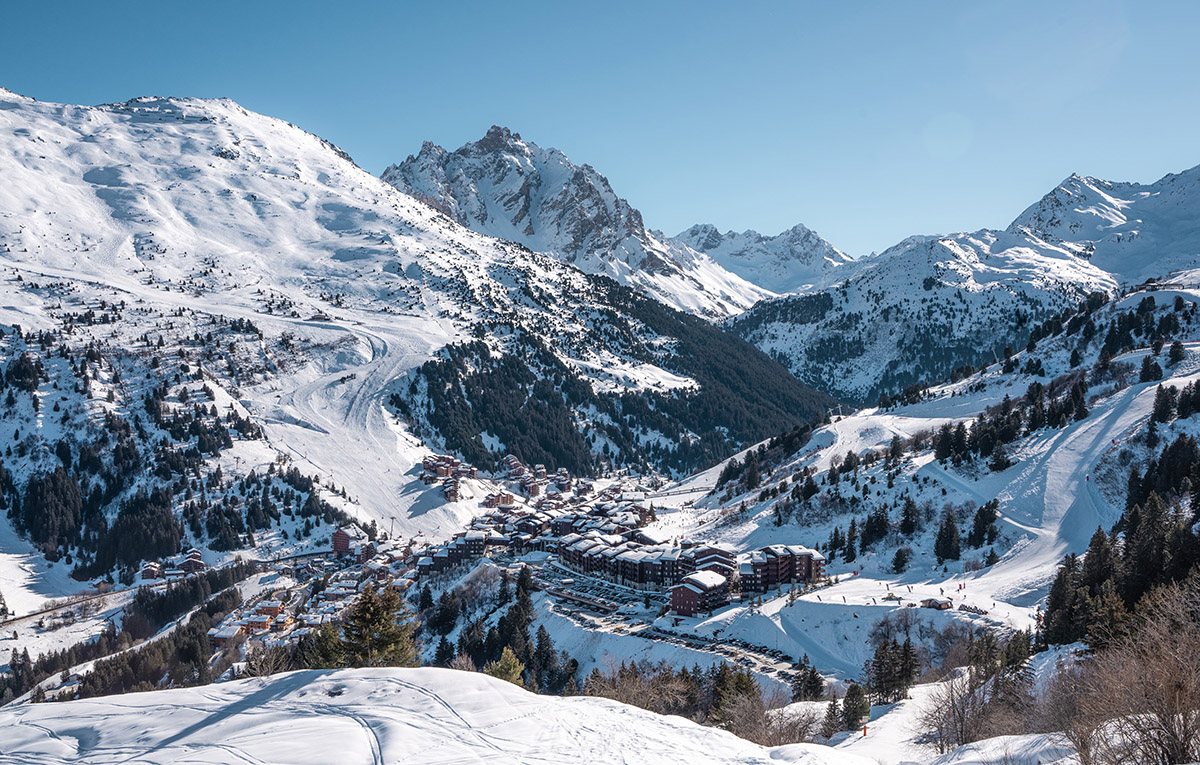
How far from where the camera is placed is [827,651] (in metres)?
58.9

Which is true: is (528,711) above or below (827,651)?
above

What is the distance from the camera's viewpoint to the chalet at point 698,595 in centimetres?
7069

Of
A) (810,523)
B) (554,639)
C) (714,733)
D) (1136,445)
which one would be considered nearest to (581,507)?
(810,523)

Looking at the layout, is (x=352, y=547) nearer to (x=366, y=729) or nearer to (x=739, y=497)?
(x=739, y=497)

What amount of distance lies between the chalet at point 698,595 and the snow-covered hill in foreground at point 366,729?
4546 centimetres

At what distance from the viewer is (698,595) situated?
70500mm

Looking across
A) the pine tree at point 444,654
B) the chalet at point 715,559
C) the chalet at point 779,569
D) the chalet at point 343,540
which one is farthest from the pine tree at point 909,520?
the chalet at point 343,540

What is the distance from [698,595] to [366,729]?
2065 inches

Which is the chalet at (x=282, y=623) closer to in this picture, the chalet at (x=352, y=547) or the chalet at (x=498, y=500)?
the chalet at (x=352, y=547)

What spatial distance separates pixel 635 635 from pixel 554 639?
855 centimetres

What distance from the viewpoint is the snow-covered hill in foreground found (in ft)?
69.1

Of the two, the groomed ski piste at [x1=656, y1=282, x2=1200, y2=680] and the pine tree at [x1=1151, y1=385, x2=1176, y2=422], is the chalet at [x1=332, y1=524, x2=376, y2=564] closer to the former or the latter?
the groomed ski piste at [x1=656, y1=282, x2=1200, y2=680]

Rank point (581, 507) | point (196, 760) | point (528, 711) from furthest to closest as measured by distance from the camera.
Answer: point (581, 507), point (528, 711), point (196, 760)

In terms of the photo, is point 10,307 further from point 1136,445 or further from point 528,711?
point 1136,445
